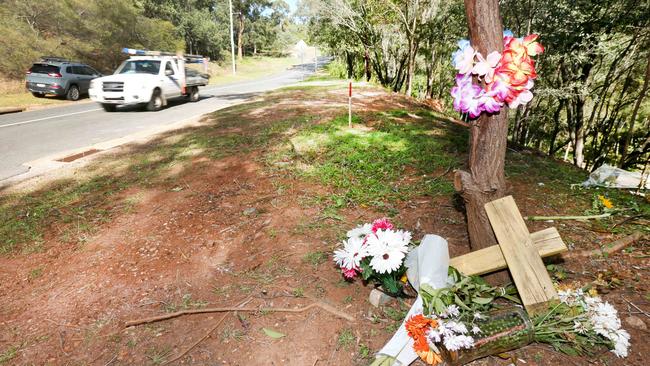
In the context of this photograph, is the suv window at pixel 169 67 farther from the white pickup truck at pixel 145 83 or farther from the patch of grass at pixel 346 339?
the patch of grass at pixel 346 339

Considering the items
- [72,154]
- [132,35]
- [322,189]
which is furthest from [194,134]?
[132,35]

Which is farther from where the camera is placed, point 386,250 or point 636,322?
point 386,250

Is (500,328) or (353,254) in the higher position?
(353,254)

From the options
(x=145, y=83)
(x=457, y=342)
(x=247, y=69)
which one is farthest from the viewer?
(x=247, y=69)

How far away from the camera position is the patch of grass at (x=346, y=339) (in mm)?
2250

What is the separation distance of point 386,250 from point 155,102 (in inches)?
486

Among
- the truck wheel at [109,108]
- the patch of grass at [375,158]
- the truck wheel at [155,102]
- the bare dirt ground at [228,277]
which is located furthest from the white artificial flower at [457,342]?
the truck wheel at [109,108]

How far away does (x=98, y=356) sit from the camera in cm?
231

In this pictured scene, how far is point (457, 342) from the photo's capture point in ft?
6.21

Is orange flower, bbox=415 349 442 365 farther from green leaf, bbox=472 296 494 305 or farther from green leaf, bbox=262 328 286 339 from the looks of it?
green leaf, bbox=262 328 286 339

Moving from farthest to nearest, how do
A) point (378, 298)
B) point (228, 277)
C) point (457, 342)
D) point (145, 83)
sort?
point (145, 83)
point (228, 277)
point (378, 298)
point (457, 342)

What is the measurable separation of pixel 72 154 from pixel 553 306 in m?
8.26

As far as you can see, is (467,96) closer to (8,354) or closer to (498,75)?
(498,75)

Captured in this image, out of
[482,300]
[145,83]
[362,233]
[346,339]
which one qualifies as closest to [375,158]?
[362,233]
